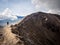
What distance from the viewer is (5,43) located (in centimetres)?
533

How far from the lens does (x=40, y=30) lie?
20.4 ft

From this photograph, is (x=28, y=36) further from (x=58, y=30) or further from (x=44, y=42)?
(x=58, y=30)

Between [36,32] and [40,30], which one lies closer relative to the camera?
[36,32]

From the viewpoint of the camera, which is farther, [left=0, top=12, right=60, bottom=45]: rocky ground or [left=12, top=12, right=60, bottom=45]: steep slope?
[left=12, top=12, right=60, bottom=45]: steep slope

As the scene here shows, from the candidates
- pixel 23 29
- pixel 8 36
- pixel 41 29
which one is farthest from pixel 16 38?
pixel 41 29

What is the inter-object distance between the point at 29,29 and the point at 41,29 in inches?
23.4

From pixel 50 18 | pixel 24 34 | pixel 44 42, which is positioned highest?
pixel 50 18

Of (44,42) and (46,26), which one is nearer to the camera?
(44,42)

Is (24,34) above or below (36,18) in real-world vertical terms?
below

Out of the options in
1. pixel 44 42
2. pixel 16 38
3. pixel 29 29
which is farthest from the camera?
pixel 29 29

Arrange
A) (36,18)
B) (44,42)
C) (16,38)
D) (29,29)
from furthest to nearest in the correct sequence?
1. (36,18)
2. (29,29)
3. (44,42)
4. (16,38)

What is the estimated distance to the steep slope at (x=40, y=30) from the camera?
5.72 metres

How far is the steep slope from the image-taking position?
572 cm

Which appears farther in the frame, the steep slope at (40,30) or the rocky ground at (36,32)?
the steep slope at (40,30)
